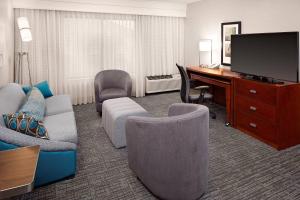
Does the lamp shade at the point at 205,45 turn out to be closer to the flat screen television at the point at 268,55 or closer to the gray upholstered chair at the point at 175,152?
the flat screen television at the point at 268,55

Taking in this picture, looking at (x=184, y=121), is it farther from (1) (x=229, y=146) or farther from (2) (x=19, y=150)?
(1) (x=229, y=146)

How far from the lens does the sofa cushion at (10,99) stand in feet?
8.73

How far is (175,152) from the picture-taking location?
1.88 m

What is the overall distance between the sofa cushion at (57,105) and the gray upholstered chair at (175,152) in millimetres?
1832

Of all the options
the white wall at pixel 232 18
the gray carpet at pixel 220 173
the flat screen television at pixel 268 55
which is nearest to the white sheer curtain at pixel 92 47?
the white wall at pixel 232 18

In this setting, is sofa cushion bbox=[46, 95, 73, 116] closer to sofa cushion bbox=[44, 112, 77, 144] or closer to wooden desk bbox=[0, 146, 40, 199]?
sofa cushion bbox=[44, 112, 77, 144]

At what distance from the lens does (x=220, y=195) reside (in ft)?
7.02

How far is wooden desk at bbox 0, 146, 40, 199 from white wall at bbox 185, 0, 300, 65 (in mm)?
3869

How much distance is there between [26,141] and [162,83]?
15.0 ft

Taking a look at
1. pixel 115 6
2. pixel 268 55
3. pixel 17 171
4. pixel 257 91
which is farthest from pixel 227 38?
pixel 17 171

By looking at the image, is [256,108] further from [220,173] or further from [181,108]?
[181,108]

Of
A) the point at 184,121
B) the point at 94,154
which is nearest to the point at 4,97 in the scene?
the point at 94,154

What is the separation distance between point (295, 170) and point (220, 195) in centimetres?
102

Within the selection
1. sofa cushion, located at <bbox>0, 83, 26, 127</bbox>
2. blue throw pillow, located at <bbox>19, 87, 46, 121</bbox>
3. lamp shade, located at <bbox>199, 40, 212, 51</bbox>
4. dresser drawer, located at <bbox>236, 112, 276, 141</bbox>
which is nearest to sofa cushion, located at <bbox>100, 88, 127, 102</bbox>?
blue throw pillow, located at <bbox>19, 87, 46, 121</bbox>
